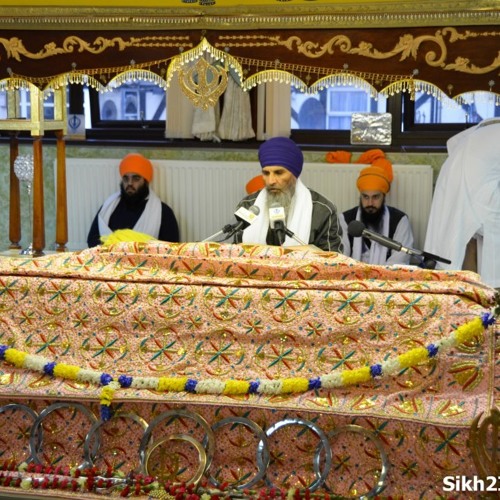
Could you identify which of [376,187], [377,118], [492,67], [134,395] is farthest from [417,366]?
[377,118]

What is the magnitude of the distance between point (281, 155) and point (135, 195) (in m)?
2.00

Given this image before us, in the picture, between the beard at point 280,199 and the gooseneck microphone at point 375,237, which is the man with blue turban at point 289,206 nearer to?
the beard at point 280,199

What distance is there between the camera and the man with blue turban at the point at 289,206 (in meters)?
4.93

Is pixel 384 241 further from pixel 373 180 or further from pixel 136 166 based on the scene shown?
pixel 136 166

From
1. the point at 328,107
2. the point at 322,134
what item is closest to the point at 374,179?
the point at 322,134

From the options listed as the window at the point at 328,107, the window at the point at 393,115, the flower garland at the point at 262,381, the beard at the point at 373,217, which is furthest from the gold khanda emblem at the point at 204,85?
the window at the point at 328,107

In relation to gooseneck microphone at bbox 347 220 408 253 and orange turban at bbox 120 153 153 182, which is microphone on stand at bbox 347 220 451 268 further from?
orange turban at bbox 120 153 153 182

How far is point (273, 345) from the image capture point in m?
3.30

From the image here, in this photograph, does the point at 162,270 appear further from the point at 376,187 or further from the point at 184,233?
the point at 184,233

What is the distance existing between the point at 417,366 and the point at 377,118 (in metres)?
4.04

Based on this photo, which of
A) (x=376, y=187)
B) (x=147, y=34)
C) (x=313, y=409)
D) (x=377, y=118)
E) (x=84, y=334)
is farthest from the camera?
(x=377, y=118)

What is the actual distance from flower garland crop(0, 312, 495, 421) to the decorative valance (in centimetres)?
158

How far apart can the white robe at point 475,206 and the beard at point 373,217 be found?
70 centimetres

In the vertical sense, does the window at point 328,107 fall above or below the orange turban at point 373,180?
above
